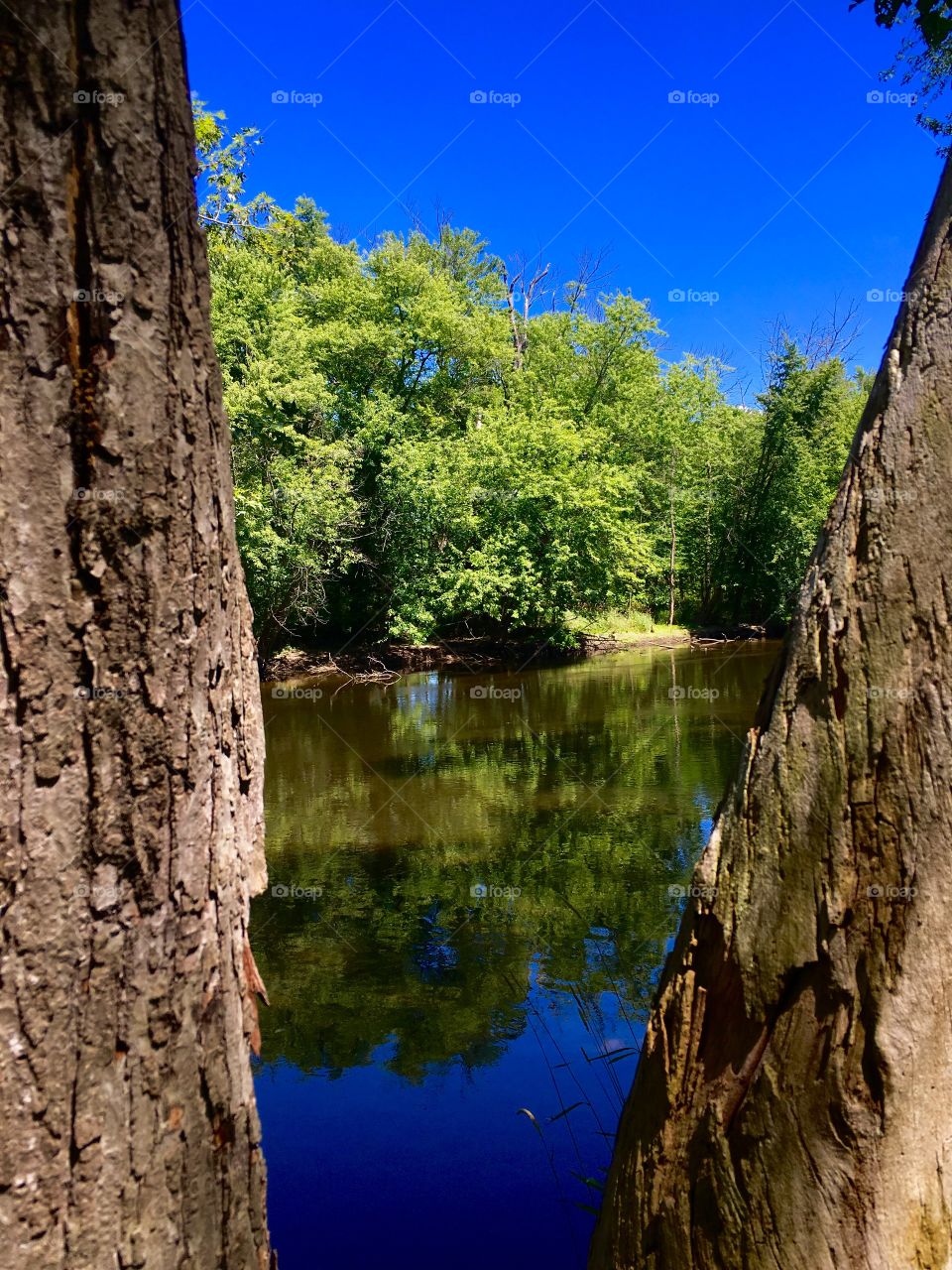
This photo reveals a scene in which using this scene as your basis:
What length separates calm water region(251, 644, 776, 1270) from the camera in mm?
3764

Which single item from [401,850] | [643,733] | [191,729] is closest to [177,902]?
[191,729]

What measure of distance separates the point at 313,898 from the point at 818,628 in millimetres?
5886

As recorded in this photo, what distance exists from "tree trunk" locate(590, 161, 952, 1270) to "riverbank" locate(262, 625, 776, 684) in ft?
64.1

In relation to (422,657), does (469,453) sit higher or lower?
higher

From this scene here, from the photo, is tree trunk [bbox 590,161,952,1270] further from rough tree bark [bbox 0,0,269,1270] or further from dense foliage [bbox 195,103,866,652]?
dense foliage [bbox 195,103,866,652]

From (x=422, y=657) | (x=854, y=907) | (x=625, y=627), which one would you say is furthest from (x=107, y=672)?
(x=625, y=627)

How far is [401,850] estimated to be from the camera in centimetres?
834

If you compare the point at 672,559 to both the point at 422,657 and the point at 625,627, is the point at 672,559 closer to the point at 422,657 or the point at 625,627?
the point at 625,627

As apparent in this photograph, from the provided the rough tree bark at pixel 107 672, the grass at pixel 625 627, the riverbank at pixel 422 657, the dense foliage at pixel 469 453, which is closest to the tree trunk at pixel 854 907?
the rough tree bark at pixel 107 672

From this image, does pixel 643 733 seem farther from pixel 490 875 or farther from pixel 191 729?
pixel 191 729

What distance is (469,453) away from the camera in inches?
940

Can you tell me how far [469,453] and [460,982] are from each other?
64.3 ft

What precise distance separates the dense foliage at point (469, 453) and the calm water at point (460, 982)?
9.84m

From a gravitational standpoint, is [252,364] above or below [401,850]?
above
